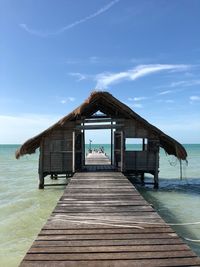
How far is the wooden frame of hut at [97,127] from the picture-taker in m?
15.7

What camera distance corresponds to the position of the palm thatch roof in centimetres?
1488

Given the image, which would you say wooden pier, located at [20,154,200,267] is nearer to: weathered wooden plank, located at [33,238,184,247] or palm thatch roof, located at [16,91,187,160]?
weathered wooden plank, located at [33,238,184,247]

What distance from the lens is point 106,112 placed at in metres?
17.9

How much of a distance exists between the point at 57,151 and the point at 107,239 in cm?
1171

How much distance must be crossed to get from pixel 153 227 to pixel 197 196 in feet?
35.4

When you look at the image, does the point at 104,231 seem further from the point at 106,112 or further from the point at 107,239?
the point at 106,112

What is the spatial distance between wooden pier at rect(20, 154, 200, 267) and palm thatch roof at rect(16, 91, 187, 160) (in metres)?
7.41

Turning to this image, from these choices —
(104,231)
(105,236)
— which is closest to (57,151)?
(104,231)

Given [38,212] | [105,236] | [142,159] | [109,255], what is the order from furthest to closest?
[142,159] → [38,212] → [105,236] → [109,255]

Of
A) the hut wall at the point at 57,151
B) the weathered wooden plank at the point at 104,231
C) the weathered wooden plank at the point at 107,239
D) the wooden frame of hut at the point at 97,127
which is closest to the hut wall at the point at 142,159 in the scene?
the wooden frame of hut at the point at 97,127

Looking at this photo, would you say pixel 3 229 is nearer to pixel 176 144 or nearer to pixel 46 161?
pixel 46 161

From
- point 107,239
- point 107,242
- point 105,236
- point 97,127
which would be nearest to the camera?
point 107,242

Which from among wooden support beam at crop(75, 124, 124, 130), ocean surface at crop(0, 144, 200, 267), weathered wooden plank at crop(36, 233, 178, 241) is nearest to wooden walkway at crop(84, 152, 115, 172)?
ocean surface at crop(0, 144, 200, 267)

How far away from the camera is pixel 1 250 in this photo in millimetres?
7934
